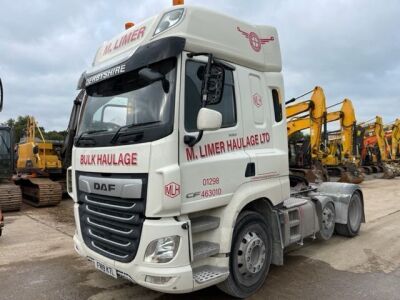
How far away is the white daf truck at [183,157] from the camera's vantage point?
355 cm

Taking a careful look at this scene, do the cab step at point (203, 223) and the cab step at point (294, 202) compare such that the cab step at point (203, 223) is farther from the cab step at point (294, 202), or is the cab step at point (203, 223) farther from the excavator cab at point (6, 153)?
the excavator cab at point (6, 153)

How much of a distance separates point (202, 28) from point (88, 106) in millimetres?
1666

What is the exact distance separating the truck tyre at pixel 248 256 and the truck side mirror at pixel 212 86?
4.72ft

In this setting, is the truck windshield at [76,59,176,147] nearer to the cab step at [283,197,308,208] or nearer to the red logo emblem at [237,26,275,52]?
the red logo emblem at [237,26,275,52]

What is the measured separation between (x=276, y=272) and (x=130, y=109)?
3085 mm

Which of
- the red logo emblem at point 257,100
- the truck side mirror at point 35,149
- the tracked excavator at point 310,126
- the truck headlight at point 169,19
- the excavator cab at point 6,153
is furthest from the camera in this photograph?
the tracked excavator at point 310,126

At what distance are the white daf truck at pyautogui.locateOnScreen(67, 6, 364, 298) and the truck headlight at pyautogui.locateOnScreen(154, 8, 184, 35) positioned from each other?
0.01 m

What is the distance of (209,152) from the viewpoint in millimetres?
3982

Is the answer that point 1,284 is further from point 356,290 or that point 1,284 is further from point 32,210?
point 32,210

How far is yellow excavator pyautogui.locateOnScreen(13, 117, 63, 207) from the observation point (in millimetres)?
12273

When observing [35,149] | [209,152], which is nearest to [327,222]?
[209,152]

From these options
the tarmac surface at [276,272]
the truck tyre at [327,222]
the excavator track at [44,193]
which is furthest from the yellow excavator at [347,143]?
the excavator track at [44,193]

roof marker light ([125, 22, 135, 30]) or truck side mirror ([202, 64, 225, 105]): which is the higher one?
roof marker light ([125, 22, 135, 30])

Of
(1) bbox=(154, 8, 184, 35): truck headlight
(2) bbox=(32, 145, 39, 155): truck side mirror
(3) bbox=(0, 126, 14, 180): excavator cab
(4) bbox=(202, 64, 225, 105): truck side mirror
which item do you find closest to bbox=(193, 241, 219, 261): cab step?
(4) bbox=(202, 64, 225, 105): truck side mirror
